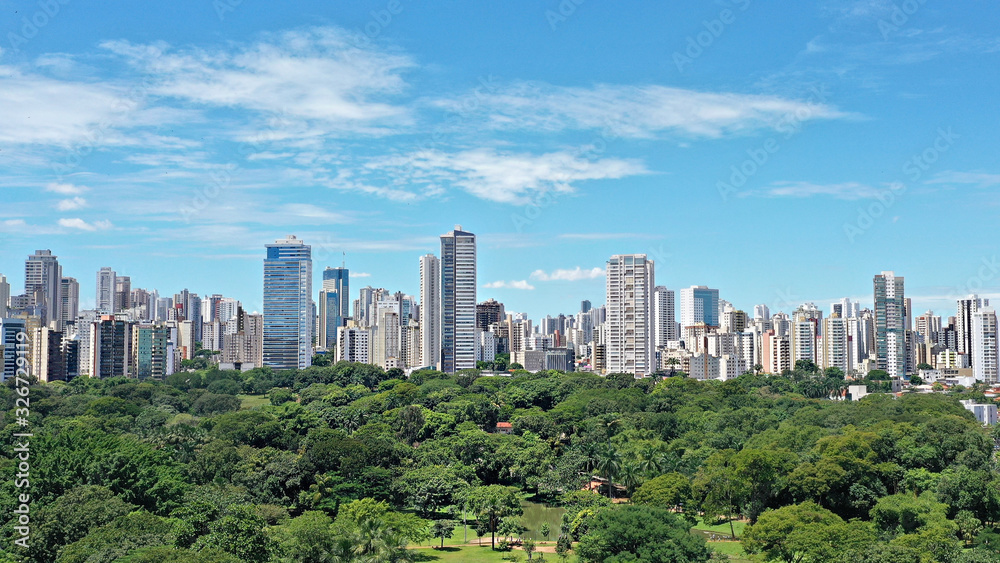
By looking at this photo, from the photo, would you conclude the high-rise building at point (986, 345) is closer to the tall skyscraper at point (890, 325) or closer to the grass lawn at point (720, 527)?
the tall skyscraper at point (890, 325)

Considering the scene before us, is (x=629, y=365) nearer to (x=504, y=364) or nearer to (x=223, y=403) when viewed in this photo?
(x=504, y=364)

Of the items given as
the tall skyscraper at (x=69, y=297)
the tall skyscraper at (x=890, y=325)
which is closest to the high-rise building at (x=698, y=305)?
the tall skyscraper at (x=890, y=325)

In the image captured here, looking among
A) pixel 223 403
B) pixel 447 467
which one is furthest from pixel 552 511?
pixel 223 403

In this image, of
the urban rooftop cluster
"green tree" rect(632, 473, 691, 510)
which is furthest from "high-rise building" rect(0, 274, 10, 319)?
"green tree" rect(632, 473, 691, 510)

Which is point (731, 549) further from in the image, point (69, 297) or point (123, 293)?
point (123, 293)

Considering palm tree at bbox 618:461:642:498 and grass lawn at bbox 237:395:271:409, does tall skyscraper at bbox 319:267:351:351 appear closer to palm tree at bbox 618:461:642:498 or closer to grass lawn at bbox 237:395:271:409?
grass lawn at bbox 237:395:271:409
